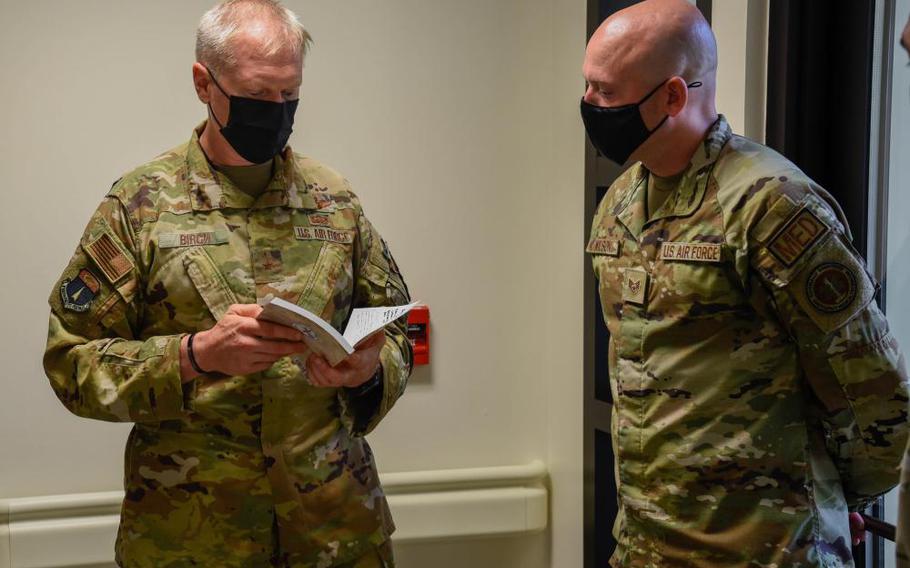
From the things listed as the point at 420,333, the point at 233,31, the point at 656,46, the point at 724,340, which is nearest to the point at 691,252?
the point at 724,340

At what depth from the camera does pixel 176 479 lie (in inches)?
69.6

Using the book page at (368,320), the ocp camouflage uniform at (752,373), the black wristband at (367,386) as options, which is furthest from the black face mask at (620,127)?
the black wristband at (367,386)

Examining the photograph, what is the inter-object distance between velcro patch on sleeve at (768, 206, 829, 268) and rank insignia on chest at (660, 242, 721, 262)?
96mm

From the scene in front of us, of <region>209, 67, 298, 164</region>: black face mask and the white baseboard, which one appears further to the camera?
the white baseboard

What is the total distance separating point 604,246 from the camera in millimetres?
1859

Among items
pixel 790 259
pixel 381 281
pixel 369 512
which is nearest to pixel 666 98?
pixel 790 259

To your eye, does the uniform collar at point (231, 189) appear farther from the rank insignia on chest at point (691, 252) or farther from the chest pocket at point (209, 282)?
the rank insignia on chest at point (691, 252)

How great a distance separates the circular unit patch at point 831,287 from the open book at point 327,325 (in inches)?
26.5

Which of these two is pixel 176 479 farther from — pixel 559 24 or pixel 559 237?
pixel 559 24

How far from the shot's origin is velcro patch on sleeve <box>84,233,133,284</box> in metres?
1.73

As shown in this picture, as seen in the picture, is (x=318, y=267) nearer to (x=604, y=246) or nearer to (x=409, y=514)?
(x=604, y=246)

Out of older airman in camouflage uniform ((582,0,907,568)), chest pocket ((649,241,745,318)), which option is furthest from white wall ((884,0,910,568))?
chest pocket ((649,241,745,318))

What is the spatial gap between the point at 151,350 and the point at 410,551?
1.53 meters

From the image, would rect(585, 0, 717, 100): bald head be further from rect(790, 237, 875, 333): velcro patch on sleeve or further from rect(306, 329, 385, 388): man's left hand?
rect(306, 329, 385, 388): man's left hand
